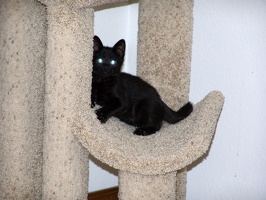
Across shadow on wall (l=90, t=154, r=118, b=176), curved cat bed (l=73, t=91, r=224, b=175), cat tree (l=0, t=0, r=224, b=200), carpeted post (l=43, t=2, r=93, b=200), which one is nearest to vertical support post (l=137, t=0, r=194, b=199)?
cat tree (l=0, t=0, r=224, b=200)

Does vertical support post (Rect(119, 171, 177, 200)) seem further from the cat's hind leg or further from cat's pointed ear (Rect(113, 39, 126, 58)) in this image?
cat's pointed ear (Rect(113, 39, 126, 58))

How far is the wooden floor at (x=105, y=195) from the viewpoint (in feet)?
7.70

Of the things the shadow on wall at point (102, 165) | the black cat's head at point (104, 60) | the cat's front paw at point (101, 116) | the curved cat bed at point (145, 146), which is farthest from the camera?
the shadow on wall at point (102, 165)

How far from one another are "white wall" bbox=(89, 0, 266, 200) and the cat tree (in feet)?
0.63

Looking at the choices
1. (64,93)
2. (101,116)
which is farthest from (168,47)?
(64,93)

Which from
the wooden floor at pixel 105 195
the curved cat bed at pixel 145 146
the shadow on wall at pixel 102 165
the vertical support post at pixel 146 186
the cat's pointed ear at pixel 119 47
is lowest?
the wooden floor at pixel 105 195

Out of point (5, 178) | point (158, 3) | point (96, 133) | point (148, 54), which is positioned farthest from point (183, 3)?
point (5, 178)

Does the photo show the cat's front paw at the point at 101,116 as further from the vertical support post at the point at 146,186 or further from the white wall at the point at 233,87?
the white wall at the point at 233,87

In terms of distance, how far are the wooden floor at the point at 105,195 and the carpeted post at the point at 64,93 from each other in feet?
2.24

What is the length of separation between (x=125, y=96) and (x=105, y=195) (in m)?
0.77

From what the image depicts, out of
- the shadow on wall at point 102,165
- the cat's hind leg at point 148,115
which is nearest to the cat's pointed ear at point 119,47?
the cat's hind leg at point 148,115

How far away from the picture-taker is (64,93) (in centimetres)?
156

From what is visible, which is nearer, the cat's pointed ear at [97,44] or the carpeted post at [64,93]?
the carpeted post at [64,93]

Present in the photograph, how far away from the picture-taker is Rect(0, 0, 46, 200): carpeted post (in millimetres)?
1623
